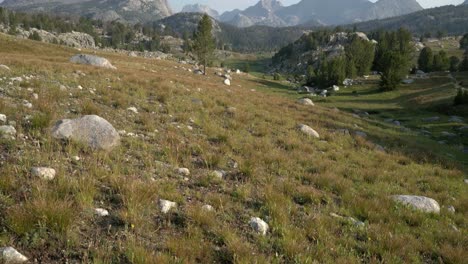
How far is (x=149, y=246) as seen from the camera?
557cm

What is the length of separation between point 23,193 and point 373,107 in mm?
48874

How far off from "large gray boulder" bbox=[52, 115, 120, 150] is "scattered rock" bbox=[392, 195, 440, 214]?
26.9 feet

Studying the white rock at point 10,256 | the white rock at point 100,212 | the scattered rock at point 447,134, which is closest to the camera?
the white rock at point 10,256

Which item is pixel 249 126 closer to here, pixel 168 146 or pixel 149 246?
pixel 168 146

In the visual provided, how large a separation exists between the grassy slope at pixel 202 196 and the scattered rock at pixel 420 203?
33 centimetres

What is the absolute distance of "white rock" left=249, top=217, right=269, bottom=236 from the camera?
6.69 meters

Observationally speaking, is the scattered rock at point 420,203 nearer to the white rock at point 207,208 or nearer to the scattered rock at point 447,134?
the white rock at point 207,208

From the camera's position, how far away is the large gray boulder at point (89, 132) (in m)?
8.92

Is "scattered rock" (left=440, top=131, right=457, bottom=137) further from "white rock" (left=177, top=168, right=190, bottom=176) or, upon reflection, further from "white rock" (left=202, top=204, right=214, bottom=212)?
"white rock" (left=202, top=204, right=214, bottom=212)

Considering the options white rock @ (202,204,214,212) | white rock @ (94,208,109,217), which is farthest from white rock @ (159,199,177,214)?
white rock @ (94,208,109,217)

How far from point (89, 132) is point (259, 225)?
5.38 m

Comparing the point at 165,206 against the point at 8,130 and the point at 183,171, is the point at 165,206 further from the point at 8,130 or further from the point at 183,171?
the point at 8,130

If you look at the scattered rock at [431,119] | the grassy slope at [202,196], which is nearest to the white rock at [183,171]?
the grassy slope at [202,196]

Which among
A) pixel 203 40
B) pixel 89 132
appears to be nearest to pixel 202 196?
pixel 89 132
